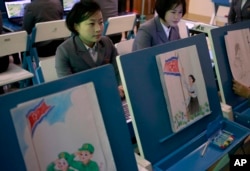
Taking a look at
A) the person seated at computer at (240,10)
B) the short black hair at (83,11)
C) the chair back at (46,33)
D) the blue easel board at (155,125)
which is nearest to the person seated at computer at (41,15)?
the chair back at (46,33)

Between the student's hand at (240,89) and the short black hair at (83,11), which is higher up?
the short black hair at (83,11)

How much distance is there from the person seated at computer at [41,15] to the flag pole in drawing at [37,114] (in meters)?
2.47

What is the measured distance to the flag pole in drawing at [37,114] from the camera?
690 millimetres

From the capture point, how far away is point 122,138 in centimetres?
84

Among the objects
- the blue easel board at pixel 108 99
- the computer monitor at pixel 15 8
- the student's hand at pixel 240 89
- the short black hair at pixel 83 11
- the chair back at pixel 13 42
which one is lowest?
the student's hand at pixel 240 89

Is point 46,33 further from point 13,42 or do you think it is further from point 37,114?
point 37,114

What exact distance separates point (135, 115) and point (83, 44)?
73cm

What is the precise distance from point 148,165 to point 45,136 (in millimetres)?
371

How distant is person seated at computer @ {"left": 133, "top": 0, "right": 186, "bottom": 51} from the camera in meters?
1.70

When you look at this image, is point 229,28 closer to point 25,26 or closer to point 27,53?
point 27,53

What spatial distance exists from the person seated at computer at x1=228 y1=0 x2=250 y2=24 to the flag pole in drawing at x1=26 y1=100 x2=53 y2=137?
2.66 m

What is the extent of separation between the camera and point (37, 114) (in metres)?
0.70

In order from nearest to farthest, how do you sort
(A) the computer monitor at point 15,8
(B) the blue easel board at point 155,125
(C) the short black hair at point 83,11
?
(B) the blue easel board at point 155,125, (C) the short black hair at point 83,11, (A) the computer monitor at point 15,8

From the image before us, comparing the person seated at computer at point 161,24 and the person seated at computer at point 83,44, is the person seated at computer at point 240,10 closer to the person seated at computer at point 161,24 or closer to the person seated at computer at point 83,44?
the person seated at computer at point 161,24
